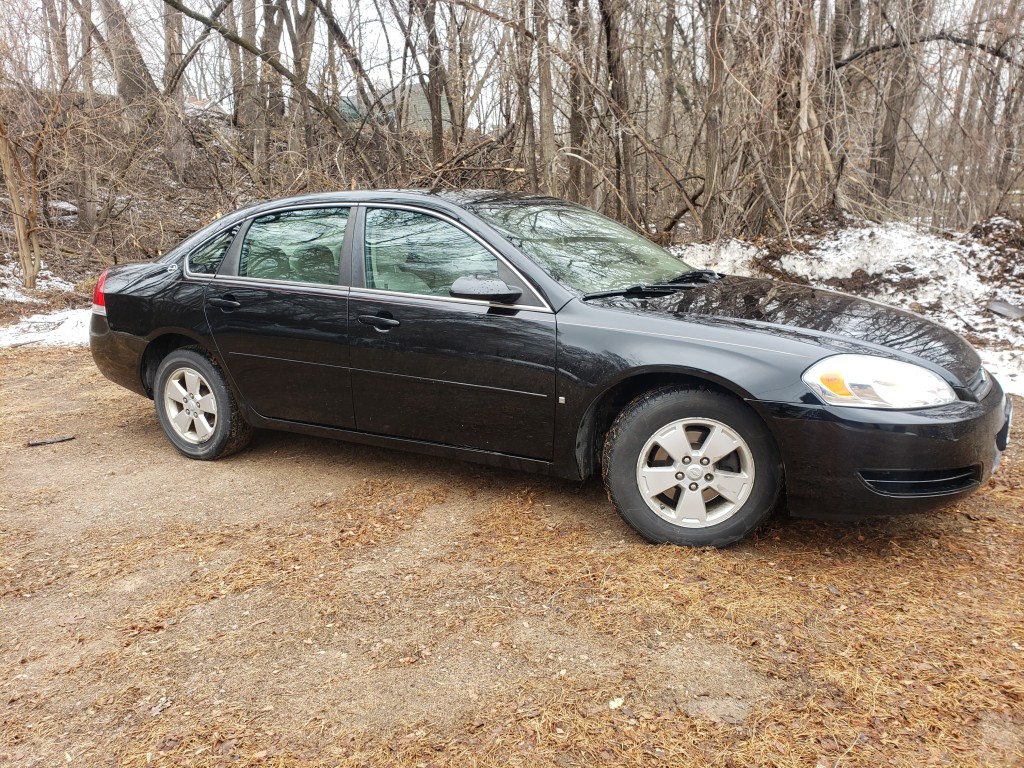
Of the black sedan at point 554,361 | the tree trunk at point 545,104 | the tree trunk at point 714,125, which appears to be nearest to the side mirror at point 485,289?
the black sedan at point 554,361

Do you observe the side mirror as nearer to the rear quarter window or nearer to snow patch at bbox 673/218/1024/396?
the rear quarter window

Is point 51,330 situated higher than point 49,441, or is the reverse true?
point 51,330

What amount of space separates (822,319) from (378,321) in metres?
2.09

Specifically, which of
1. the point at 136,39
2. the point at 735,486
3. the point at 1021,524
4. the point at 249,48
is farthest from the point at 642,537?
the point at 136,39

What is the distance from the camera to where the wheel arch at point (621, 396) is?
3033mm

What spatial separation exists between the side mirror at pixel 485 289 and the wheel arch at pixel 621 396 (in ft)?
2.03

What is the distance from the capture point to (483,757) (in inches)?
81.8

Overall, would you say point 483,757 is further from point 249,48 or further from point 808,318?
point 249,48

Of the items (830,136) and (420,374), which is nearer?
(420,374)

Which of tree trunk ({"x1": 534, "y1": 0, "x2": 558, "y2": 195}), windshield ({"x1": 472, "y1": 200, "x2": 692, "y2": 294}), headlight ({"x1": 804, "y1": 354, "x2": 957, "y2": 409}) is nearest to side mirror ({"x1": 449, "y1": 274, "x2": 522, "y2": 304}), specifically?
windshield ({"x1": 472, "y1": 200, "x2": 692, "y2": 294})

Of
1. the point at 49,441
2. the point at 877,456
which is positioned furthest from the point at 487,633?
the point at 49,441

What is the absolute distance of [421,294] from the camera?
12.2 ft

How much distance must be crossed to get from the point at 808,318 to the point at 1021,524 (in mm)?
1355

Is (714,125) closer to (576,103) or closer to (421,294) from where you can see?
(576,103)
